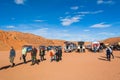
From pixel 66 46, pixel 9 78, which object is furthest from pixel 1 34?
pixel 9 78

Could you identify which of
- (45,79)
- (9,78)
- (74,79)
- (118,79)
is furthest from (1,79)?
(118,79)

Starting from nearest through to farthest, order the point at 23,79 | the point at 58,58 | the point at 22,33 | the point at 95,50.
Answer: the point at 23,79 → the point at 58,58 → the point at 95,50 → the point at 22,33

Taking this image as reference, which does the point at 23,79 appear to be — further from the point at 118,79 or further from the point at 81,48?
the point at 81,48

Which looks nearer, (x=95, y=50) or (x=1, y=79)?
(x=1, y=79)

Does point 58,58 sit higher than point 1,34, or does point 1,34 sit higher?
point 1,34

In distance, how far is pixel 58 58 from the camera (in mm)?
24391

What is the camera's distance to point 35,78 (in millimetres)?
12773

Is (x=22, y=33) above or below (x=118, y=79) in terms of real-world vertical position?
above

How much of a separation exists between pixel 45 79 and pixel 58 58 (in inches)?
473

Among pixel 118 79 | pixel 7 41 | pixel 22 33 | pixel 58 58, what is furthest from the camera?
pixel 22 33

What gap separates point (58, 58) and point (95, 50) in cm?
2414

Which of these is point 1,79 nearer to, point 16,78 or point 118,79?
point 16,78

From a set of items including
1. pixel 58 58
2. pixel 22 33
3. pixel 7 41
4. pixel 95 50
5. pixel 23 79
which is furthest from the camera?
pixel 22 33

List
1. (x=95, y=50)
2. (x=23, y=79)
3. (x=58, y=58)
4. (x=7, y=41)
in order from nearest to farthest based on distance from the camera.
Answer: (x=23, y=79) < (x=58, y=58) < (x=95, y=50) < (x=7, y=41)
